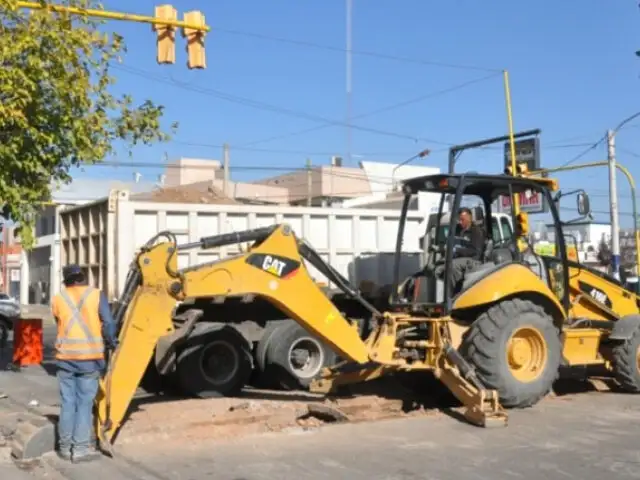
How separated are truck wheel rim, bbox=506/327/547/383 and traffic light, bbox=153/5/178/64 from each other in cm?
726

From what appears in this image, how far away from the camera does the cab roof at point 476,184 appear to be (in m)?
9.81

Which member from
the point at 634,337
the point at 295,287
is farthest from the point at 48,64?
the point at 634,337

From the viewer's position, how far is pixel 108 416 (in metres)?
7.48

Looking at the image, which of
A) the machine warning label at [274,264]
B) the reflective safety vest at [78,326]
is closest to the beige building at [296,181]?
the machine warning label at [274,264]

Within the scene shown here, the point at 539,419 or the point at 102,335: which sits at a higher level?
the point at 102,335

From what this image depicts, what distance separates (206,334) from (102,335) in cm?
319

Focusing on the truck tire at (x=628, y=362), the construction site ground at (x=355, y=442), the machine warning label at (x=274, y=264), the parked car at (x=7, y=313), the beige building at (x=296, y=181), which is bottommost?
the construction site ground at (x=355, y=442)

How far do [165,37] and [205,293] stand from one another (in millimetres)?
6890

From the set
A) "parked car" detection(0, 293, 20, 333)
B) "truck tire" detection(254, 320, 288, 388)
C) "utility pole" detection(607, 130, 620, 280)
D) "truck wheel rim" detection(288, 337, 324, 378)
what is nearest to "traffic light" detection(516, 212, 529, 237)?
"truck wheel rim" detection(288, 337, 324, 378)

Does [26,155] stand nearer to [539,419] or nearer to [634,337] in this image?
[539,419]

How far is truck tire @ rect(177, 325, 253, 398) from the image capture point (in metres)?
10.3

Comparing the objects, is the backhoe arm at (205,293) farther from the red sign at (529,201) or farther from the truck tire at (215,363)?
the red sign at (529,201)

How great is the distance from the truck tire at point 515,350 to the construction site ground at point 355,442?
27cm

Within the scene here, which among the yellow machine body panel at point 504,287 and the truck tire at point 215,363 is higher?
the yellow machine body panel at point 504,287
